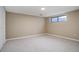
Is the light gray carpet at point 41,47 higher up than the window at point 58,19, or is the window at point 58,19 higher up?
the window at point 58,19

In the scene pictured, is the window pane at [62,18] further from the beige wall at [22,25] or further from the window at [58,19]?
the beige wall at [22,25]

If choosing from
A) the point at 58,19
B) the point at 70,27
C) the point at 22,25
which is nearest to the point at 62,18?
the point at 58,19

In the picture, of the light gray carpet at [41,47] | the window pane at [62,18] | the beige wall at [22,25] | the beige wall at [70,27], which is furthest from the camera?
the window pane at [62,18]

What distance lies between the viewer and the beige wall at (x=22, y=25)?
534 centimetres

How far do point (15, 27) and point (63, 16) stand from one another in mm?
4299

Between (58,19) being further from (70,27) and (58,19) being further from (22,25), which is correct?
(22,25)

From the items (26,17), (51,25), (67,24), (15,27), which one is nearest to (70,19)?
(67,24)

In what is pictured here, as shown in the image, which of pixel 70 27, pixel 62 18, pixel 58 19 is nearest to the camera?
pixel 70 27

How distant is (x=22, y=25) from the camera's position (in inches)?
241

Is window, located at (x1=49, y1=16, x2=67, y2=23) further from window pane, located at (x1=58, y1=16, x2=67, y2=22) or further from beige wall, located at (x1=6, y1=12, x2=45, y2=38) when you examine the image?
beige wall, located at (x1=6, y1=12, x2=45, y2=38)

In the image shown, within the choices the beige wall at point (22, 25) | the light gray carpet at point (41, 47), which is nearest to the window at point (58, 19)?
the beige wall at point (22, 25)

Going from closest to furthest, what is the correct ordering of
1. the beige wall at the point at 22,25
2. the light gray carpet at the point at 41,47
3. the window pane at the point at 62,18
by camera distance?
1. the light gray carpet at the point at 41,47
2. the beige wall at the point at 22,25
3. the window pane at the point at 62,18
